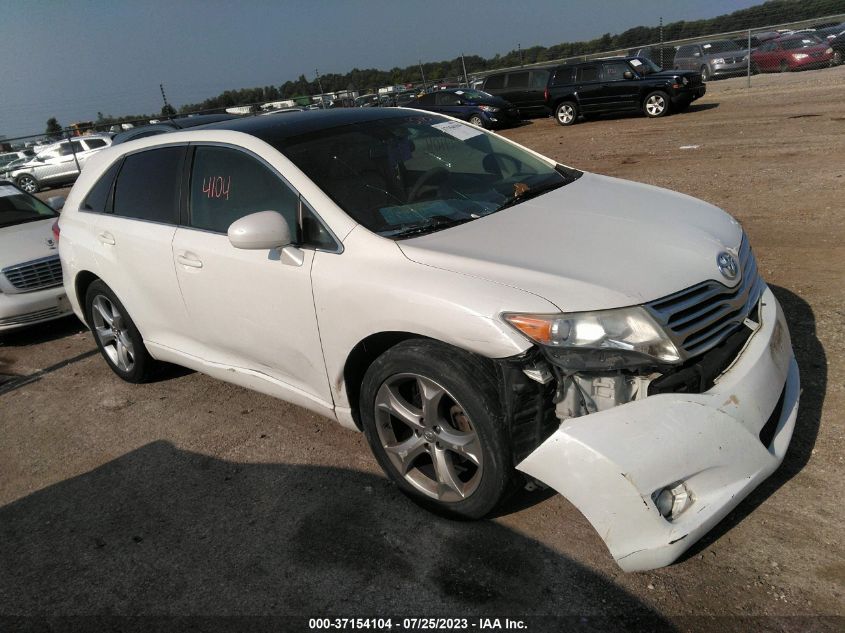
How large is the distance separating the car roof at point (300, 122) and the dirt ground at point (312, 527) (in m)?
1.67

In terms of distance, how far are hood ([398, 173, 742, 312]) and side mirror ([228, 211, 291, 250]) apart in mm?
591

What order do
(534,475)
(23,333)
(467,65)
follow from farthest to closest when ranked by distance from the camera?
(467,65)
(23,333)
(534,475)

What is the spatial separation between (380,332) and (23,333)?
226 inches

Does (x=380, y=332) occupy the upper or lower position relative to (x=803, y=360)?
upper

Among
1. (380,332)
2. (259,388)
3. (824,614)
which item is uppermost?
(380,332)

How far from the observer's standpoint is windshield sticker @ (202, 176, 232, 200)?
3.71 m

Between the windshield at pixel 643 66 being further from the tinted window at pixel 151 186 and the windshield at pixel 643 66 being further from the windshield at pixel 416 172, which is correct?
the tinted window at pixel 151 186

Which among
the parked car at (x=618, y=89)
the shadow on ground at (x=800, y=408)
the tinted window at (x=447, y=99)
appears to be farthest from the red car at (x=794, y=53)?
the shadow on ground at (x=800, y=408)

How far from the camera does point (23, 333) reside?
23.2 ft

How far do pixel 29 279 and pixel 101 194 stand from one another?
2335 millimetres

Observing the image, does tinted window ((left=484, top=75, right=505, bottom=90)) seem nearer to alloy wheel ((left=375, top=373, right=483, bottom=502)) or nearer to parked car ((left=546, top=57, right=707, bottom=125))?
parked car ((left=546, top=57, right=707, bottom=125))

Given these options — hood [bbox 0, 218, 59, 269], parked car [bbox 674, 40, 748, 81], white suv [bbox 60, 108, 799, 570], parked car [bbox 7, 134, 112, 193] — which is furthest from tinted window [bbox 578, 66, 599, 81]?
white suv [bbox 60, 108, 799, 570]

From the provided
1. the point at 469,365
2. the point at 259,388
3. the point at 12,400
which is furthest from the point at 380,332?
the point at 12,400

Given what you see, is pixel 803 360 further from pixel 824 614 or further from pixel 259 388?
pixel 259 388
